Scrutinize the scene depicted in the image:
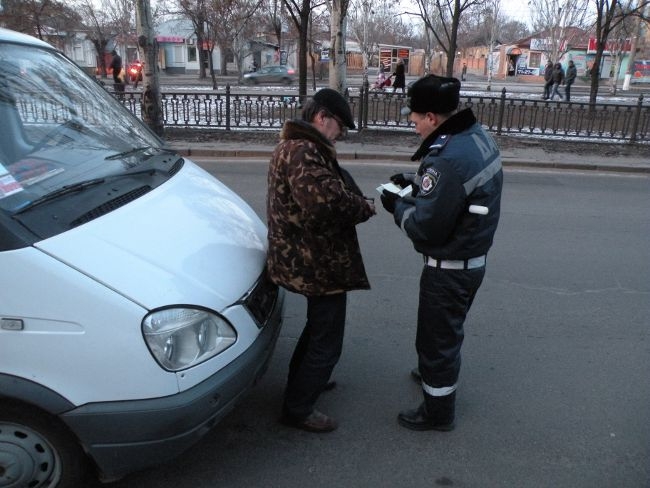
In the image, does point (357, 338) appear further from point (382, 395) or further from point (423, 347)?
point (423, 347)

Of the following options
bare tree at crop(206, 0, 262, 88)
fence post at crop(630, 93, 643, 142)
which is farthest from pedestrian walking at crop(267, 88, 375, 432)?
bare tree at crop(206, 0, 262, 88)

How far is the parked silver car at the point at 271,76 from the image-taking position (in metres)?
38.0

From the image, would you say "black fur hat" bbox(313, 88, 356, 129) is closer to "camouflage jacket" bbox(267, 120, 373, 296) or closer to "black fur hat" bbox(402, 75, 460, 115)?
"camouflage jacket" bbox(267, 120, 373, 296)

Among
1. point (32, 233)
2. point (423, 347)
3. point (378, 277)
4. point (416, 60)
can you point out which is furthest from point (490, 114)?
point (416, 60)

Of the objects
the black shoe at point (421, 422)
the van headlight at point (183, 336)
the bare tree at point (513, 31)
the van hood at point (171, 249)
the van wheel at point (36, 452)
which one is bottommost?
the black shoe at point (421, 422)

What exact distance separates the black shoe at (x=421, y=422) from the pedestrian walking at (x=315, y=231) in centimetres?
42

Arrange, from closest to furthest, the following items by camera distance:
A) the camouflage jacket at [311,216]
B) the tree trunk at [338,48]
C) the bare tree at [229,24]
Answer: the camouflage jacket at [311,216]
the tree trunk at [338,48]
the bare tree at [229,24]

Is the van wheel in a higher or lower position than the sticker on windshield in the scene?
lower

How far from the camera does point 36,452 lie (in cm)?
222

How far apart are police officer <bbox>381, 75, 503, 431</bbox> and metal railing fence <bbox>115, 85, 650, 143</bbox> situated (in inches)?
422

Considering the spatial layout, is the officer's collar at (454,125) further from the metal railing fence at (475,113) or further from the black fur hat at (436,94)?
the metal railing fence at (475,113)

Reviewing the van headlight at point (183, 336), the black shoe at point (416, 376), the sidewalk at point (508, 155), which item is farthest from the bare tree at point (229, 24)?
the van headlight at point (183, 336)

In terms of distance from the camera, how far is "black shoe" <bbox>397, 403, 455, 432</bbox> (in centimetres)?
307

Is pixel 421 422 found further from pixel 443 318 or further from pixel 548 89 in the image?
pixel 548 89
